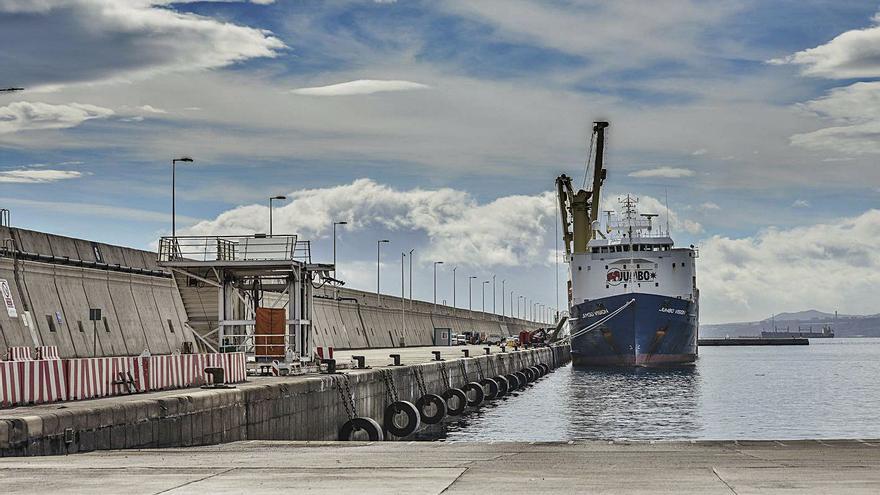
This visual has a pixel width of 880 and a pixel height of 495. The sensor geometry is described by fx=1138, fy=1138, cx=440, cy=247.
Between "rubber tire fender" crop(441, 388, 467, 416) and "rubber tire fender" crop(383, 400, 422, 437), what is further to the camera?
"rubber tire fender" crop(441, 388, 467, 416)

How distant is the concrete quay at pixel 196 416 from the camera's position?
17.6 metres

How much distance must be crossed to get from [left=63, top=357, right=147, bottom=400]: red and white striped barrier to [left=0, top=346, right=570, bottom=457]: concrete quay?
0.58 meters

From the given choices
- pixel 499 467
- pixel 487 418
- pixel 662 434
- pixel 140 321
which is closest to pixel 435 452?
pixel 499 467

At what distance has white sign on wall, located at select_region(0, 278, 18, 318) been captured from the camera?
46.0m

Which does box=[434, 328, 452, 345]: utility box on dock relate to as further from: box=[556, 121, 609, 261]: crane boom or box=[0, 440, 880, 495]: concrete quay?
box=[0, 440, 880, 495]: concrete quay

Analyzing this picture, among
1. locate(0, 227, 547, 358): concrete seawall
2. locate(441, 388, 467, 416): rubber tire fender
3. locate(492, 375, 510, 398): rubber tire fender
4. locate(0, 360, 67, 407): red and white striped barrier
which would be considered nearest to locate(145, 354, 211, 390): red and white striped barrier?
locate(0, 360, 67, 407): red and white striped barrier

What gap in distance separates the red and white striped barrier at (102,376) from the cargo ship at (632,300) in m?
67.5

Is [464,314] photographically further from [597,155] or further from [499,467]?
[499,467]

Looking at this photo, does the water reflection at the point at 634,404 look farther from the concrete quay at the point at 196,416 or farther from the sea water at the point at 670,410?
the concrete quay at the point at 196,416

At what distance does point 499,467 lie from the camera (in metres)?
15.4

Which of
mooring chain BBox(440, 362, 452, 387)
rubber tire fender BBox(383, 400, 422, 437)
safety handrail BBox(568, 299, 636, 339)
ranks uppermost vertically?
safety handrail BBox(568, 299, 636, 339)

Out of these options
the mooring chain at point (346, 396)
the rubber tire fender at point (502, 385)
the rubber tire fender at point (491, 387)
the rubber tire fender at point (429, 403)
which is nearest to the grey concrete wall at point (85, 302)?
the rubber tire fender at point (429, 403)

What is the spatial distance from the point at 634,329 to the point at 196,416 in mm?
70938

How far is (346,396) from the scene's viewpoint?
3406 centimetres
